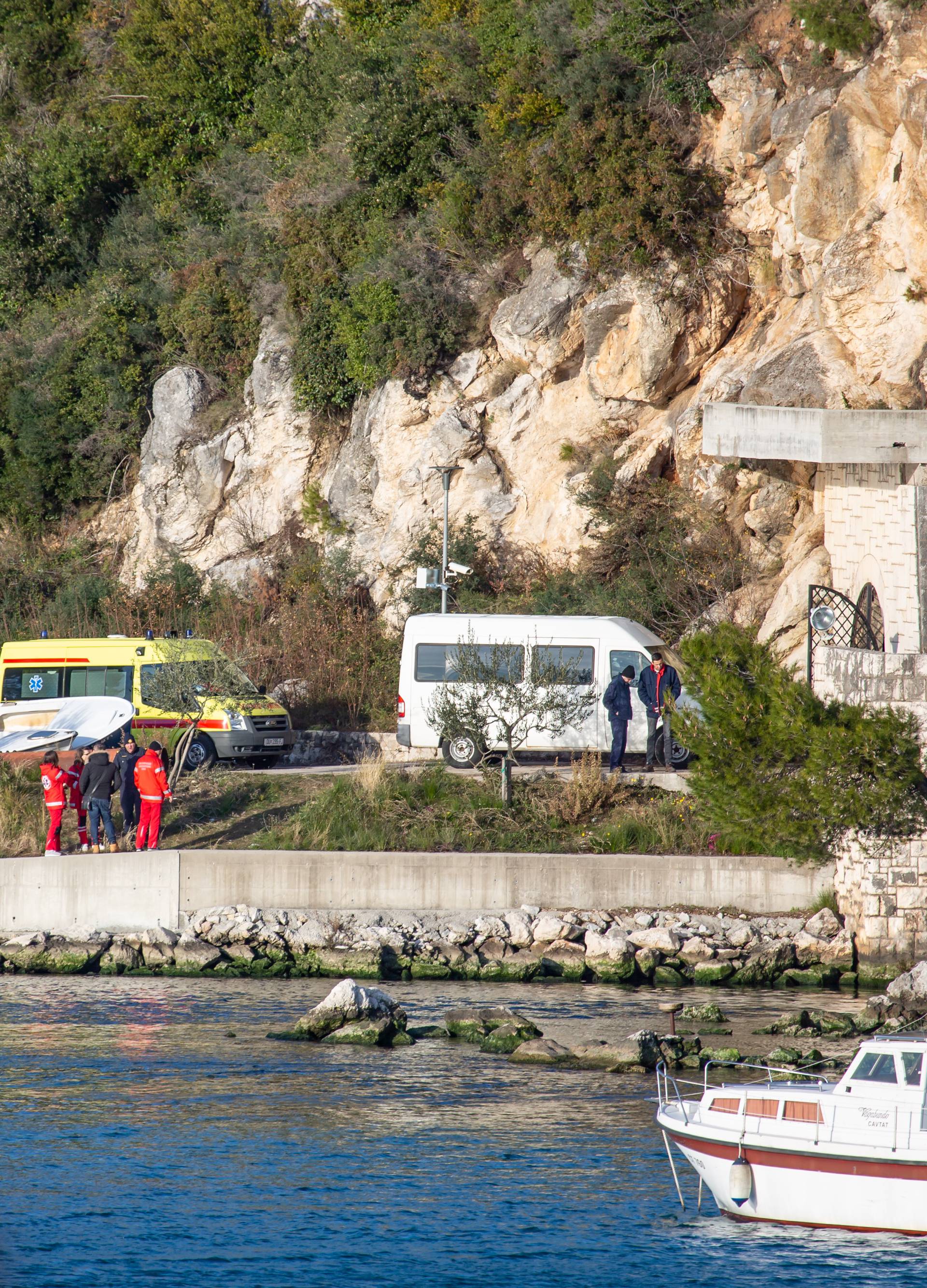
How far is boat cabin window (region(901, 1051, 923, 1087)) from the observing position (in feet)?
34.3

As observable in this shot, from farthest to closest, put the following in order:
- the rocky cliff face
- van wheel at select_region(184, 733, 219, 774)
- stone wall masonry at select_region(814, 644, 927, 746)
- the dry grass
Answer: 1. the rocky cliff face
2. van wheel at select_region(184, 733, 219, 774)
3. the dry grass
4. stone wall masonry at select_region(814, 644, 927, 746)

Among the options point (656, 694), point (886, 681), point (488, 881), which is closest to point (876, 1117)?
point (886, 681)

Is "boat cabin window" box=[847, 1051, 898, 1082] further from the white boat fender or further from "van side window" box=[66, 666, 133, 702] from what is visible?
"van side window" box=[66, 666, 133, 702]

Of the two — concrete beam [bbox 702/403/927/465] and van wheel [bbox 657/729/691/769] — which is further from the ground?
concrete beam [bbox 702/403/927/465]

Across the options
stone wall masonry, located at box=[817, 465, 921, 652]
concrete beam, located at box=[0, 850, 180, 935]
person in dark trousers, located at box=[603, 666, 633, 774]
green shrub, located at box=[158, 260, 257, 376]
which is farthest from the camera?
green shrub, located at box=[158, 260, 257, 376]

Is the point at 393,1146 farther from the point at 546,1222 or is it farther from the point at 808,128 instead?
the point at 808,128

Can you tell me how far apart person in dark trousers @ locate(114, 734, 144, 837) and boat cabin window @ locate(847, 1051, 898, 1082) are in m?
12.7

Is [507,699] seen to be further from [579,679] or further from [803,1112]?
[803,1112]

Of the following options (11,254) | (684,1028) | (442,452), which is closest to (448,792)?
(684,1028)

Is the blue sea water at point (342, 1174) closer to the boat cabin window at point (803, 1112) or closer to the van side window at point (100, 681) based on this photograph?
the boat cabin window at point (803, 1112)

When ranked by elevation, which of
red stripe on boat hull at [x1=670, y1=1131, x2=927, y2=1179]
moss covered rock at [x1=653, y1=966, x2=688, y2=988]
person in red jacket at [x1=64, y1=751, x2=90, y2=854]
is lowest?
red stripe on boat hull at [x1=670, y1=1131, x2=927, y2=1179]

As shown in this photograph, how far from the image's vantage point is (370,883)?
775 inches

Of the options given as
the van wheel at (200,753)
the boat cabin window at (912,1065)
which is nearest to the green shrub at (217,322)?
the van wheel at (200,753)

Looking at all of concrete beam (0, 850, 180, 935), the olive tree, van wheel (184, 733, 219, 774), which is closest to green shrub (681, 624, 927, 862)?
the olive tree
